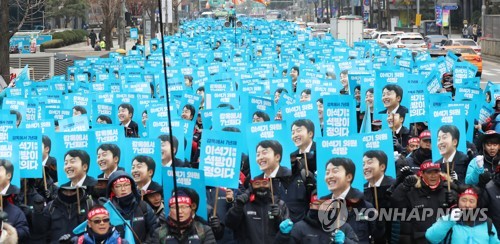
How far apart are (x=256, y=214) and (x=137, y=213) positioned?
0.98 metres

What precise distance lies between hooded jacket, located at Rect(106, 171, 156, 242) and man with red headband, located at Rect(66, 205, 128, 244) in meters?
1.09

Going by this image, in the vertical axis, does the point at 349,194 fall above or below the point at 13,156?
below

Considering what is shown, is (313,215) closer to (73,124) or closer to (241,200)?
(241,200)

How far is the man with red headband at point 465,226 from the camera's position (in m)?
7.96

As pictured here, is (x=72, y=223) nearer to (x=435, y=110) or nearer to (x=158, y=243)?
(x=158, y=243)

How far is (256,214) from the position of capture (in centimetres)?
914

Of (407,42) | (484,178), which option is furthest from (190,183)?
(407,42)

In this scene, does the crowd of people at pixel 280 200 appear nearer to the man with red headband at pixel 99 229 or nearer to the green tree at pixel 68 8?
the man with red headband at pixel 99 229

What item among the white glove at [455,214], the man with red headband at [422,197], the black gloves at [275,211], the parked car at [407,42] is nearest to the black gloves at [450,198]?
the man with red headband at [422,197]

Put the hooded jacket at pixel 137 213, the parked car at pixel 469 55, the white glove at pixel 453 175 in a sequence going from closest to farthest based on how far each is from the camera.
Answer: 1. the hooded jacket at pixel 137 213
2. the white glove at pixel 453 175
3. the parked car at pixel 469 55

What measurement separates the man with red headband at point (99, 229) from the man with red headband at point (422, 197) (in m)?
2.81

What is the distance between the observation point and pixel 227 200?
9742mm

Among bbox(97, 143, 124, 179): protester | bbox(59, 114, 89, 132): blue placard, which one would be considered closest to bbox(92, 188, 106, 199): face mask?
bbox(97, 143, 124, 179): protester

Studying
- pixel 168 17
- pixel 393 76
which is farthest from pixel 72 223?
pixel 168 17
